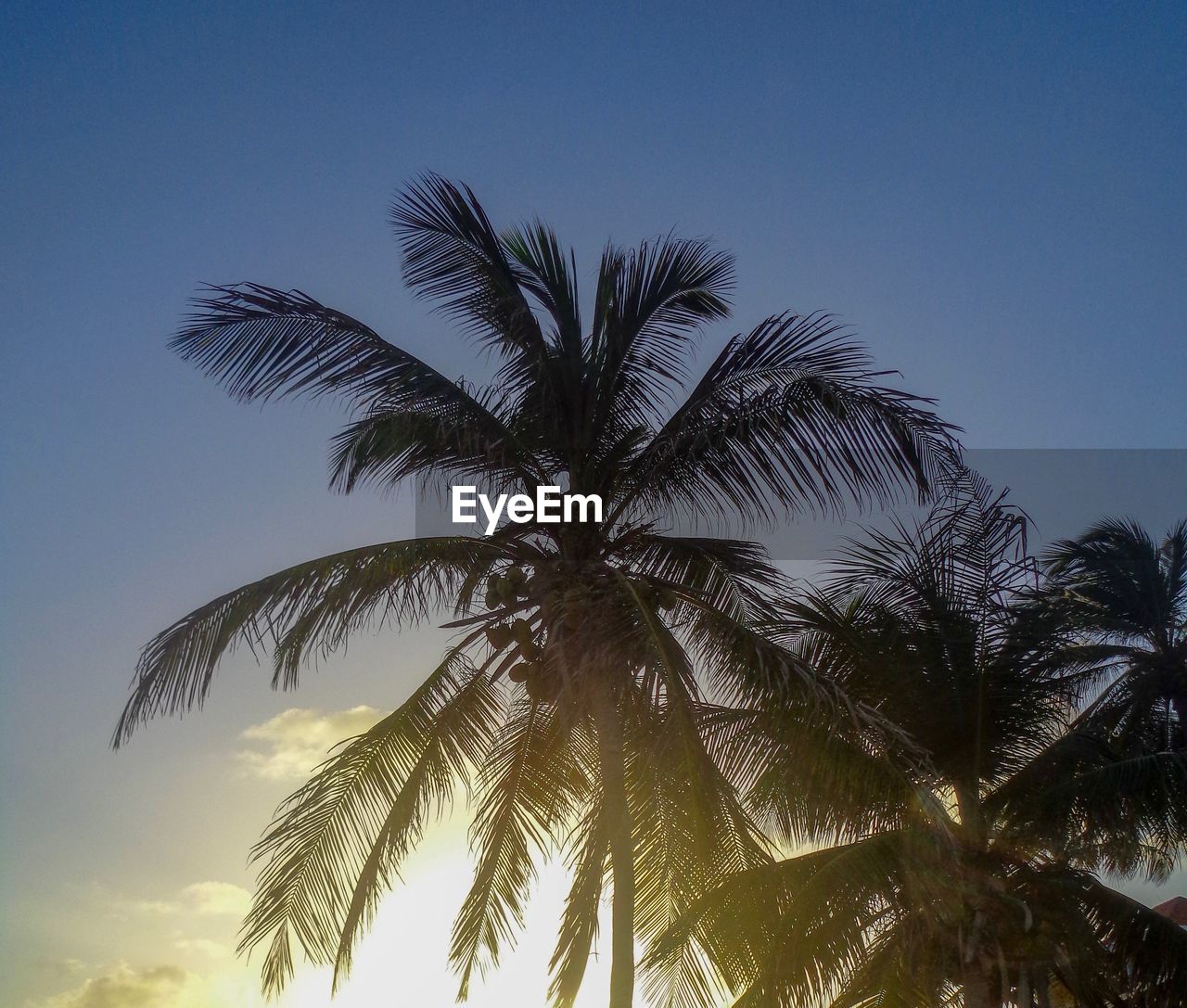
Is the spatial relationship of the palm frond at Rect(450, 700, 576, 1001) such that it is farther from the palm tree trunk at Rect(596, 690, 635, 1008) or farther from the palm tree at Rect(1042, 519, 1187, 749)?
the palm tree at Rect(1042, 519, 1187, 749)

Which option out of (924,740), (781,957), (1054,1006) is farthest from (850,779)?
(1054,1006)

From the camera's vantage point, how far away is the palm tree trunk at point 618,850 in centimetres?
894

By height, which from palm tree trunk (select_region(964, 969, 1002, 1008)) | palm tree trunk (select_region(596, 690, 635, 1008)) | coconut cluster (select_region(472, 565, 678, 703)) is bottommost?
palm tree trunk (select_region(964, 969, 1002, 1008))

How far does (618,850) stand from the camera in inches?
365

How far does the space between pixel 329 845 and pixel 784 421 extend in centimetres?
541

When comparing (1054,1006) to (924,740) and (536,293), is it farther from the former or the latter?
(536,293)

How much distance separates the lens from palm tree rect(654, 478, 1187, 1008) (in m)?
9.39

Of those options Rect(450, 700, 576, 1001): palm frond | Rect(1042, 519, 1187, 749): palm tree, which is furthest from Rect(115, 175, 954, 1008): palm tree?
Rect(1042, 519, 1187, 749): palm tree

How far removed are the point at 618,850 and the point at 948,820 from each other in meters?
2.65

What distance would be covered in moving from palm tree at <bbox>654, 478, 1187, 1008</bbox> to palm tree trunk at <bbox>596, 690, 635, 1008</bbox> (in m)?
0.44

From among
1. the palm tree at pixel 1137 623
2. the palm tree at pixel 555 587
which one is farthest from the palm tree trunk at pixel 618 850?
the palm tree at pixel 1137 623

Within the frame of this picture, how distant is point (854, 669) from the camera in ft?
35.3

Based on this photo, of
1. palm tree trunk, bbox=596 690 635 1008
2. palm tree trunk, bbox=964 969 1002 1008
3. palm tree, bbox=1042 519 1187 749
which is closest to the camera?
palm tree trunk, bbox=596 690 635 1008

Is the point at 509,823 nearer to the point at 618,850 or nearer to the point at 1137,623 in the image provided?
the point at 618,850
